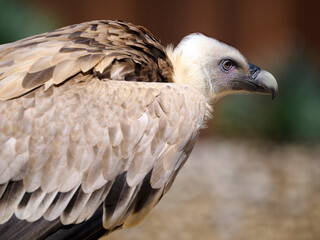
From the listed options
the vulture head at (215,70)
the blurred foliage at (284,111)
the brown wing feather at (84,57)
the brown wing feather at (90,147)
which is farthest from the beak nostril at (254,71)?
the blurred foliage at (284,111)

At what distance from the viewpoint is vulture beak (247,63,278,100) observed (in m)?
5.04

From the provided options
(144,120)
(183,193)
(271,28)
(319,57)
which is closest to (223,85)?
(144,120)

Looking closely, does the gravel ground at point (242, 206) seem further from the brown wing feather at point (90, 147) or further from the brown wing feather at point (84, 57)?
the brown wing feather at point (90, 147)

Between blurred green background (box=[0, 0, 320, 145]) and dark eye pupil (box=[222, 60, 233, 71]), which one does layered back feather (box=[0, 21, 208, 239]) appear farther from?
blurred green background (box=[0, 0, 320, 145])

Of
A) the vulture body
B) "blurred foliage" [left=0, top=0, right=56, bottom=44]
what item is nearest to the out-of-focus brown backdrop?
"blurred foliage" [left=0, top=0, right=56, bottom=44]

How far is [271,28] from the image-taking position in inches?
483

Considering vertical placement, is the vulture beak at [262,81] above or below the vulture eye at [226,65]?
below

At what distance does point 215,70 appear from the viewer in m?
5.12

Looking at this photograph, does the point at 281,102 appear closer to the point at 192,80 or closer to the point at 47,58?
the point at 192,80

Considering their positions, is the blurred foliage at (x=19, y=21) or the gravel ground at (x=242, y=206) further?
the gravel ground at (x=242, y=206)

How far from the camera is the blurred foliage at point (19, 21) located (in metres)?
7.65

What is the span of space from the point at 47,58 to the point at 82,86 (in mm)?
320

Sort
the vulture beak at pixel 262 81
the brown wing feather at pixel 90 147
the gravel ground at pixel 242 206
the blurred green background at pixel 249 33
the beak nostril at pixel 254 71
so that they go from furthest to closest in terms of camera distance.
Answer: the blurred green background at pixel 249 33, the gravel ground at pixel 242 206, the beak nostril at pixel 254 71, the vulture beak at pixel 262 81, the brown wing feather at pixel 90 147

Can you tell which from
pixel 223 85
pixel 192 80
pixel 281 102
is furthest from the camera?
pixel 281 102
